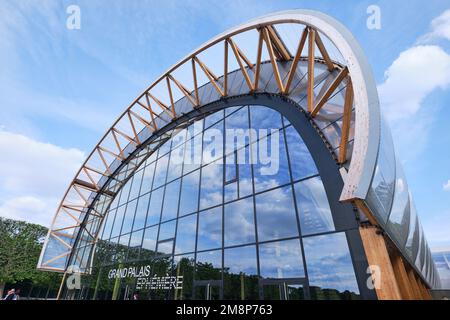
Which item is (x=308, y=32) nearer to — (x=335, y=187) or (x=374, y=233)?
(x=335, y=187)

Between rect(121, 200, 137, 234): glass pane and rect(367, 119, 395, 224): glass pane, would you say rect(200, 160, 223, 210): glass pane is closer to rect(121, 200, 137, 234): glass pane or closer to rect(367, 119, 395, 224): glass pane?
rect(367, 119, 395, 224): glass pane

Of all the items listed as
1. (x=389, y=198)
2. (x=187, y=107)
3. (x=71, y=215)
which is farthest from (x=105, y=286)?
(x=389, y=198)

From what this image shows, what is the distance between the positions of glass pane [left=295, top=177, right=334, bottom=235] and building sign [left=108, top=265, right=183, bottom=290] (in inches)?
255

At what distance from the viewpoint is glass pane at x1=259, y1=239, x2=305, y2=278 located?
7.30 meters

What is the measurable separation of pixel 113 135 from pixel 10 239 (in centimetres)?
2462

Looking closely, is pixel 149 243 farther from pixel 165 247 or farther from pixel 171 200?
pixel 171 200

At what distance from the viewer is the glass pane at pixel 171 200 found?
13.4 metres

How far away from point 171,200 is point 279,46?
10.1 metres

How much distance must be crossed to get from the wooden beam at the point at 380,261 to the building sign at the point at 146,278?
7.86 meters

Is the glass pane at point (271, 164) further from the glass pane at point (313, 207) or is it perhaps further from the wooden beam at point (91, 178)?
the wooden beam at point (91, 178)

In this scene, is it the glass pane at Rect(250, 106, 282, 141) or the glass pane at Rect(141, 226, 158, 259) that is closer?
the glass pane at Rect(250, 106, 282, 141)

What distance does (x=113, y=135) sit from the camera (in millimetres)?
19891

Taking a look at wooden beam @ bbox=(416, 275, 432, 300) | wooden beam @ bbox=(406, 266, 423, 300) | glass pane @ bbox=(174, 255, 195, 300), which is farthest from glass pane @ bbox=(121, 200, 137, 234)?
wooden beam @ bbox=(416, 275, 432, 300)

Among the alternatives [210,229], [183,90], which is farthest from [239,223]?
[183,90]
